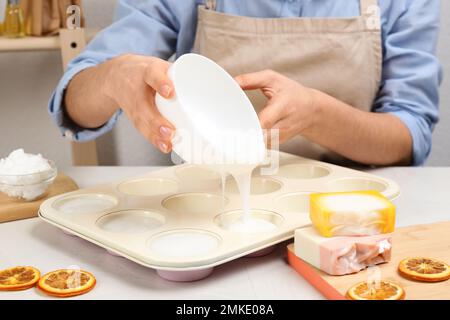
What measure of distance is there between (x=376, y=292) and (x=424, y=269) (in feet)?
0.22

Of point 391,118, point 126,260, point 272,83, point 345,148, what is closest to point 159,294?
point 126,260

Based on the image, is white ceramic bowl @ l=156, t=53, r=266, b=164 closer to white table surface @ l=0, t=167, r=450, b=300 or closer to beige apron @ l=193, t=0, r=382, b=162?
white table surface @ l=0, t=167, r=450, b=300

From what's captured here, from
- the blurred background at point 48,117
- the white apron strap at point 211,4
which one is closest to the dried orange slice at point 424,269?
the white apron strap at point 211,4

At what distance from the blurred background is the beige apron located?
0.55 metres

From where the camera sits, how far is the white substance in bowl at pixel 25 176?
86 centimetres

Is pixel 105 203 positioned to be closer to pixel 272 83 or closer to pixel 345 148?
pixel 272 83

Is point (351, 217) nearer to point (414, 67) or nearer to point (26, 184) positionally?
point (26, 184)

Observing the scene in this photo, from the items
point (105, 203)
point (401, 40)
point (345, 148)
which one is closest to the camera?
point (105, 203)

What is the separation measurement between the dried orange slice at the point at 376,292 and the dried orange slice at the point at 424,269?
29 mm

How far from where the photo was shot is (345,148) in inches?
43.4

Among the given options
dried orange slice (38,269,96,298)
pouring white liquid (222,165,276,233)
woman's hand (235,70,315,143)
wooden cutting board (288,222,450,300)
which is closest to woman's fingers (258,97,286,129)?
woman's hand (235,70,315,143)

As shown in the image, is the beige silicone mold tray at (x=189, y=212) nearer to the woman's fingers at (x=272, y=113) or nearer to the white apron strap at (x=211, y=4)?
the woman's fingers at (x=272, y=113)
